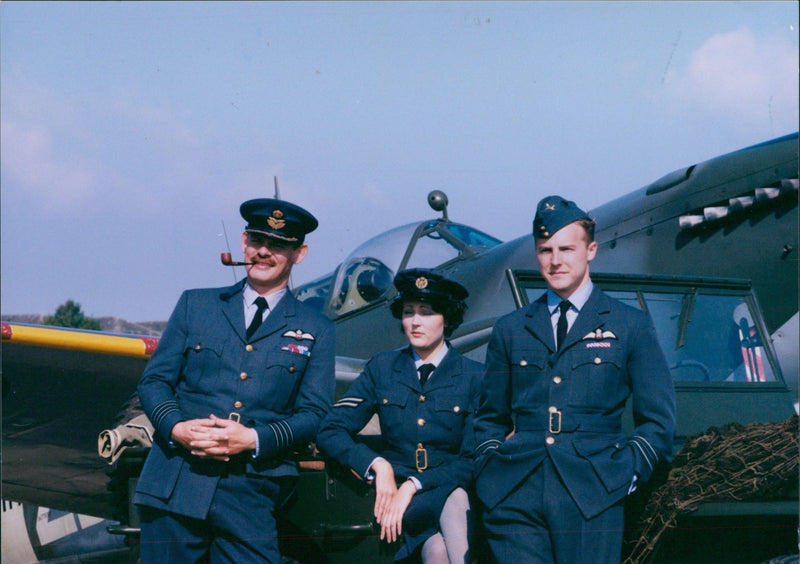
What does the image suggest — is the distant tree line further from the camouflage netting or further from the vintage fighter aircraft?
the camouflage netting

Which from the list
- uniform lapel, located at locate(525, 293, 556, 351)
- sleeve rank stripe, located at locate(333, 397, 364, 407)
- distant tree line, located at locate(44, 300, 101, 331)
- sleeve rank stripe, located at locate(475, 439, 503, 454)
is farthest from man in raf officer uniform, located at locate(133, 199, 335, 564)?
distant tree line, located at locate(44, 300, 101, 331)

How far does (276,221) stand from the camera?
9.18 feet

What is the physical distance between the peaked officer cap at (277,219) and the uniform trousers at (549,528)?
3.75 ft

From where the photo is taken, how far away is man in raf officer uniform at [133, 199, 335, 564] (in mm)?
2537

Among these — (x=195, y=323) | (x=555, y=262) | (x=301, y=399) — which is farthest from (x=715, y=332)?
(x=195, y=323)

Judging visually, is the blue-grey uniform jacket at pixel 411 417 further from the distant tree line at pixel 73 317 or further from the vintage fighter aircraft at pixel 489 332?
the distant tree line at pixel 73 317

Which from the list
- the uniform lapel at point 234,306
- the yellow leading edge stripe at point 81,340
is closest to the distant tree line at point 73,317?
the yellow leading edge stripe at point 81,340

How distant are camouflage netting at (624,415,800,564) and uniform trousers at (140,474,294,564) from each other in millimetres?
1149

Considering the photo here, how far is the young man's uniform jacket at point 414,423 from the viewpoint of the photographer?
267cm

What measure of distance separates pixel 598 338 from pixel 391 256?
4753mm

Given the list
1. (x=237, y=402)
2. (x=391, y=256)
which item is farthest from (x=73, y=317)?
(x=237, y=402)

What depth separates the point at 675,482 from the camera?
2691 millimetres

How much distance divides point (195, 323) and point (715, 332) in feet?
9.18

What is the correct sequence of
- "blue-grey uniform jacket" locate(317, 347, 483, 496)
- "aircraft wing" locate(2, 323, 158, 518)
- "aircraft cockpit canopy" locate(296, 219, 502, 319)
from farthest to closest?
1. "aircraft cockpit canopy" locate(296, 219, 502, 319)
2. "aircraft wing" locate(2, 323, 158, 518)
3. "blue-grey uniform jacket" locate(317, 347, 483, 496)
